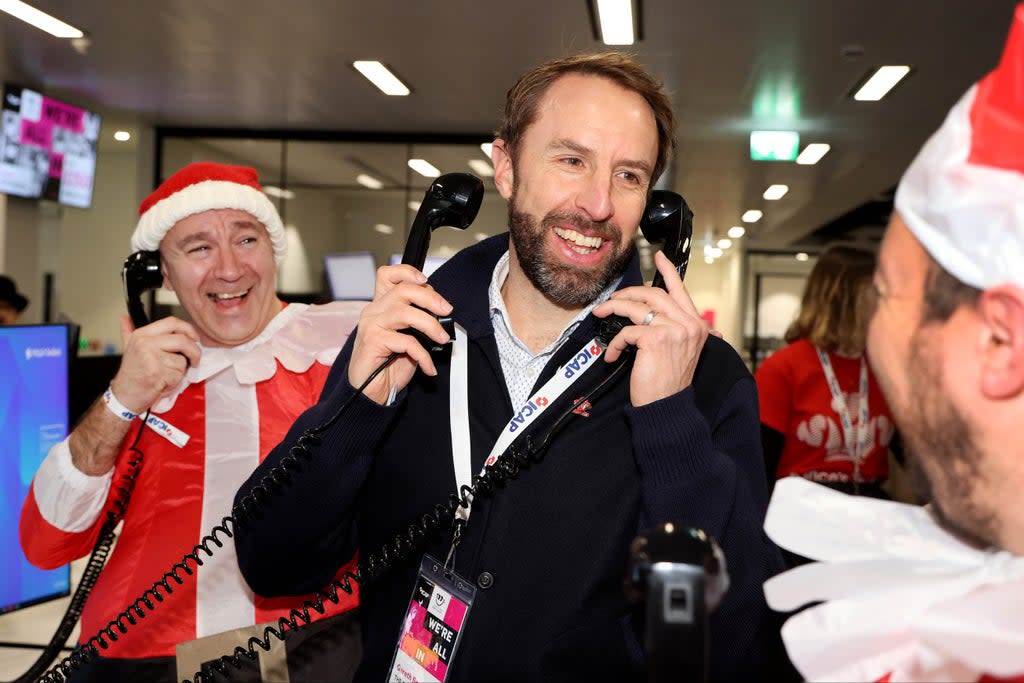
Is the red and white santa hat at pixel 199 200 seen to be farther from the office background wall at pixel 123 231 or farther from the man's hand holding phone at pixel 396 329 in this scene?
the office background wall at pixel 123 231

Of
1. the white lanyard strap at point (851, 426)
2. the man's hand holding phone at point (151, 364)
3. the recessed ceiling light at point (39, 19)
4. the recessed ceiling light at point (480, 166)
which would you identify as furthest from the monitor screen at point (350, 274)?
the man's hand holding phone at point (151, 364)

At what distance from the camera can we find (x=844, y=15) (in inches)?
214

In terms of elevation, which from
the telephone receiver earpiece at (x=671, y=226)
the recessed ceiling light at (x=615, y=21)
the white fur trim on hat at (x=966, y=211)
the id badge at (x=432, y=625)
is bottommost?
the id badge at (x=432, y=625)

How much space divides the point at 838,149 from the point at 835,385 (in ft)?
24.0

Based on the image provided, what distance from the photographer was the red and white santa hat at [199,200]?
82.2 inches

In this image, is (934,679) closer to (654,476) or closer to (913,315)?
(913,315)

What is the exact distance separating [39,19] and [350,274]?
3.26 m

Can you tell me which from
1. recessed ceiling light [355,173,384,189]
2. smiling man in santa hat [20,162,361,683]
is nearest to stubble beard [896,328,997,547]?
smiling man in santa hat [20,162,361,683]

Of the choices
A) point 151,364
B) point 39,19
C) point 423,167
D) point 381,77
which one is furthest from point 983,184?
point 423,167

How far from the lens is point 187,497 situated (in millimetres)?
1913

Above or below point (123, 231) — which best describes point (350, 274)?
below

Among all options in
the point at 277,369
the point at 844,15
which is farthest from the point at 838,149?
the point at 277,369

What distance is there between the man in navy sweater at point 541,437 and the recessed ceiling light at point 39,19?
17.6ft

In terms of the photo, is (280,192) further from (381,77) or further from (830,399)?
(830,399)
